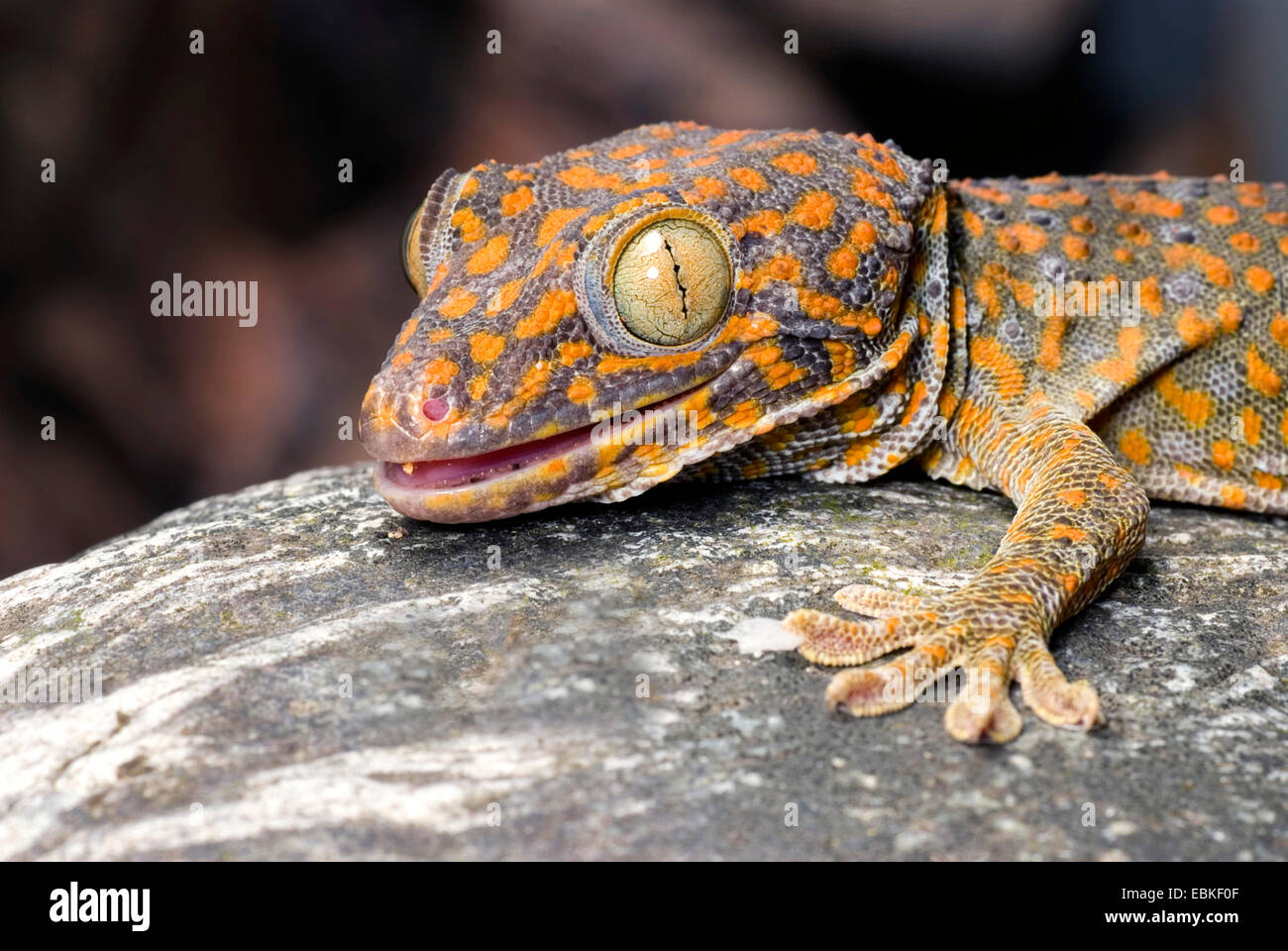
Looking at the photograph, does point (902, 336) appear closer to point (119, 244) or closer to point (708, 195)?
point (708, 195)

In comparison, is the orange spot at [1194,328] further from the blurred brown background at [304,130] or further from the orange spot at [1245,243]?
the blurred brown background at [304,130]

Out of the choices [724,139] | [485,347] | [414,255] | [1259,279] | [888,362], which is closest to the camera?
[485,347]

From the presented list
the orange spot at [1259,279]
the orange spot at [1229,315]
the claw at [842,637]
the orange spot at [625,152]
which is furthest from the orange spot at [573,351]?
the orange spot at [1259,279]

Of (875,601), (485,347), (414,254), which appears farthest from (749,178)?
(875,601)

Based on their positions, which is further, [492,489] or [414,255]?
[414,255]

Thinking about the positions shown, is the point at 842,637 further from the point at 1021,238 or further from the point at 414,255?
the point at 1021,238

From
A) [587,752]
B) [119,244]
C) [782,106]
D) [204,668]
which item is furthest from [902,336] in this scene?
[119,244]

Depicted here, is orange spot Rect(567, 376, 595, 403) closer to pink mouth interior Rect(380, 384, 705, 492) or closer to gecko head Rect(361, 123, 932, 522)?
gecko head Rect(361, 123, 932, 522)
